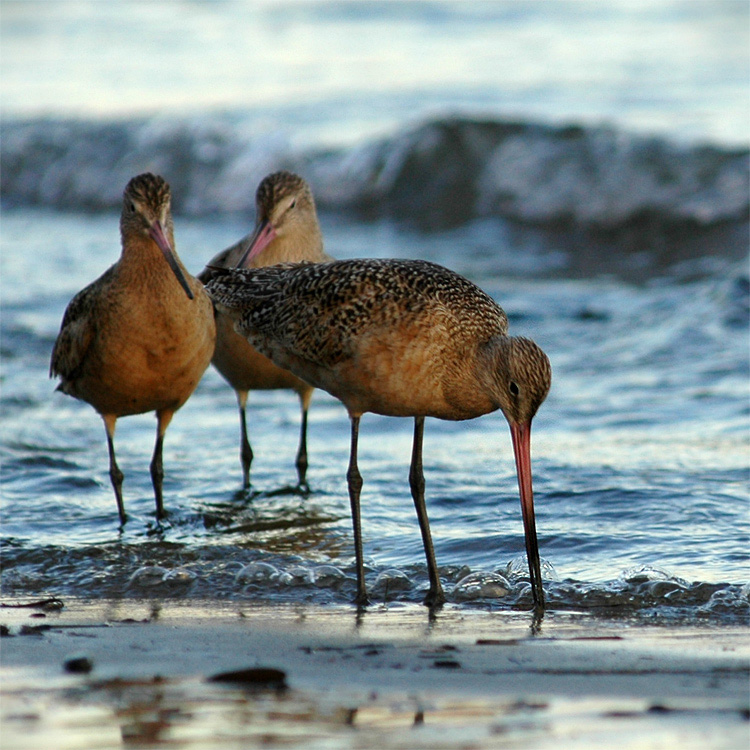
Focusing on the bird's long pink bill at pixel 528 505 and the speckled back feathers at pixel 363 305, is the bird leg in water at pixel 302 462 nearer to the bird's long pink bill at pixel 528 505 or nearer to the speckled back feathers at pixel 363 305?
the speckled back feathers at pixel 363 305

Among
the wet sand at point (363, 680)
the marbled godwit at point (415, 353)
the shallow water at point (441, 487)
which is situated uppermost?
the marbled godwit at point (415, 353)

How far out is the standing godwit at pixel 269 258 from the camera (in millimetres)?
6812

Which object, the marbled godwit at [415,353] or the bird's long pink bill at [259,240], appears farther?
the bird's long pink bill at [259,240]

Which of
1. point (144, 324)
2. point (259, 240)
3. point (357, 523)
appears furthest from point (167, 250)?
point (357, 523)

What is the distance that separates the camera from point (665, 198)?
1368cm

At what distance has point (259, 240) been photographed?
7.12 meters

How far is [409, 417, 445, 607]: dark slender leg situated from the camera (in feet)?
16.0

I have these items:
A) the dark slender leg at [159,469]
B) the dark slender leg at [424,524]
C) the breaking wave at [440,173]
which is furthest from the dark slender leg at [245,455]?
the breaking wave at [440,173]

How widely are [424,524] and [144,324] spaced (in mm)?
1619

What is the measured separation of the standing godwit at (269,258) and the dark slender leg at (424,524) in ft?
4.46

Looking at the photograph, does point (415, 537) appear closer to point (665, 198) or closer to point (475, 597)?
point (475, 597)

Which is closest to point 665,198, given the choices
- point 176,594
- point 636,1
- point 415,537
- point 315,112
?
point 315,112

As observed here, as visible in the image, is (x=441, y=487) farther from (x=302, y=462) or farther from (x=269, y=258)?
(x=269, y=258)

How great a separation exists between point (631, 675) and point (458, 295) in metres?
1.85
